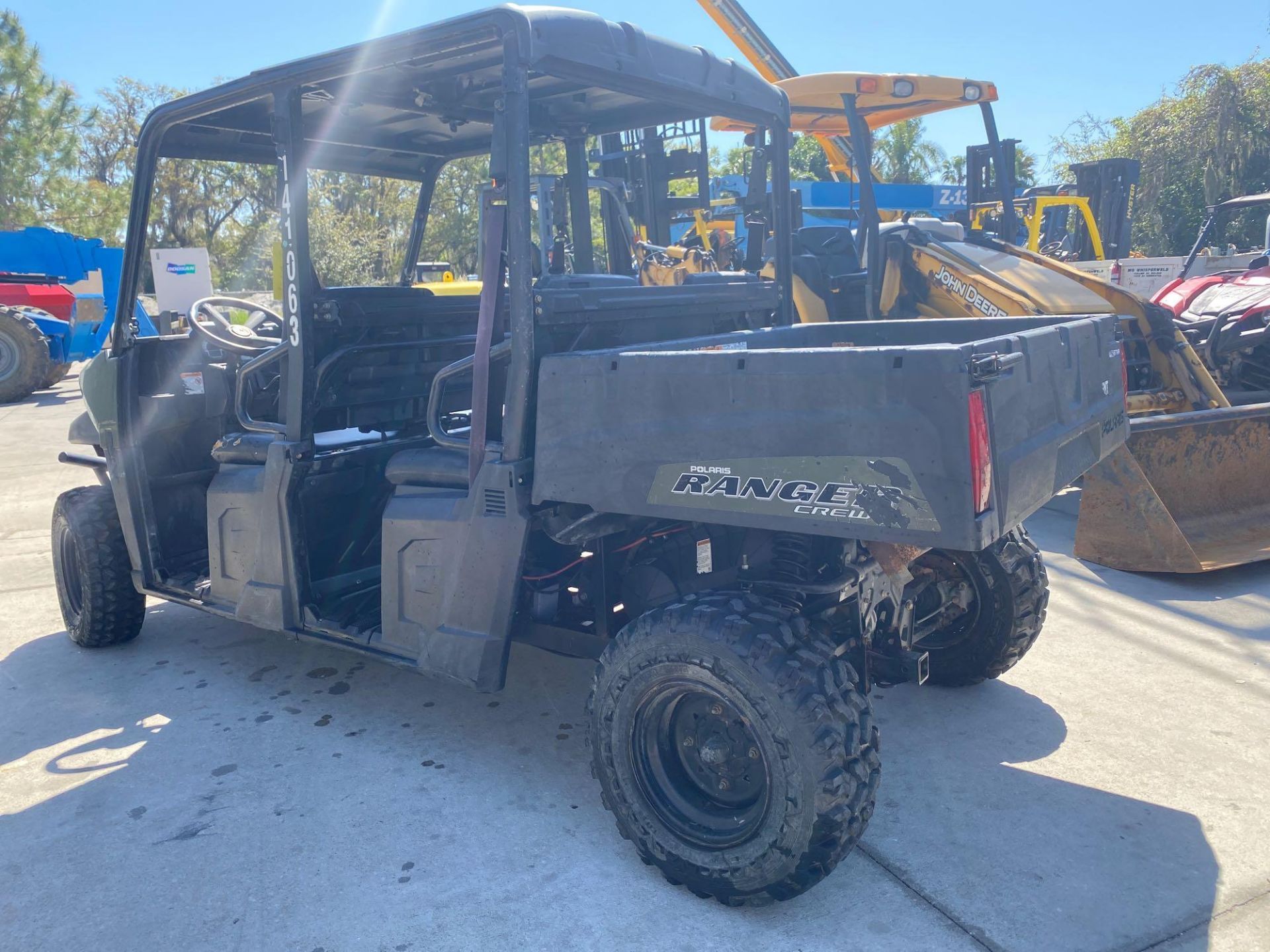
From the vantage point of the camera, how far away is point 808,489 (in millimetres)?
2557

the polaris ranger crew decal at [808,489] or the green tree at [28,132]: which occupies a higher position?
the green tree at [28,132]

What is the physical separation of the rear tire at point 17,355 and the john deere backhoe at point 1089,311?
11.5m

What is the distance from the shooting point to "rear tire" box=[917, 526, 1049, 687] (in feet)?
12.6

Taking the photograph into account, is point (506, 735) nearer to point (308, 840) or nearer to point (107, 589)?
point (308, 840)

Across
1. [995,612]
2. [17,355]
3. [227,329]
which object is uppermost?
[227,329]

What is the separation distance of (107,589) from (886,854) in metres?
3.70

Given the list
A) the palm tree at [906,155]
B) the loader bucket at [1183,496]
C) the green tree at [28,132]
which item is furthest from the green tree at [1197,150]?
the green tree at [28,132]

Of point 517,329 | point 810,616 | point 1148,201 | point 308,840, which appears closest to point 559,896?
point 308,840

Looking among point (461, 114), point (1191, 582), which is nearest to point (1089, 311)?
point (1191, 582)

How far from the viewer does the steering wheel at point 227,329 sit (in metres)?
4.34

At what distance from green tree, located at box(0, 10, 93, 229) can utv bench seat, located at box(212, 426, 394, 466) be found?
28.9 metres

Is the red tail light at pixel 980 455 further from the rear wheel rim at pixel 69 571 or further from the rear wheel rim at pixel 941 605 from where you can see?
the rear wheel rim at pixel 69 571

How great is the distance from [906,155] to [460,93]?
34.9 metres

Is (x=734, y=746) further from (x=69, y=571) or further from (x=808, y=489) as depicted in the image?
(x=69, y=571)
